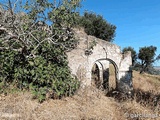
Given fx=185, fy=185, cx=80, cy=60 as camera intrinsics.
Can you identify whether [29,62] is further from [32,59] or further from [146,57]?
[146,57]

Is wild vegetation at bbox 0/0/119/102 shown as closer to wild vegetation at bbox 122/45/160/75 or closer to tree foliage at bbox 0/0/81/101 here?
tree foliage at bbox 0/0/81/101

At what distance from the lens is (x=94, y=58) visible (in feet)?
35.7

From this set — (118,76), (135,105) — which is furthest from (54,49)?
(118,76)

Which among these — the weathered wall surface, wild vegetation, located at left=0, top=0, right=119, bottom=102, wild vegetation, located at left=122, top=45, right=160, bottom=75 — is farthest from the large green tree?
wild vegetation, located at left=0, top=0, right=119, bottom=102

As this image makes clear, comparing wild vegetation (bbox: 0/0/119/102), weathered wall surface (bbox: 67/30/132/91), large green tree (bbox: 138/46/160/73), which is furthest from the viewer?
large green tree (bbox: 138/46/160/73)

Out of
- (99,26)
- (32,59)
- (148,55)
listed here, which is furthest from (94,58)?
(148,55)

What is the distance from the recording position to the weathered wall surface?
1020 cm

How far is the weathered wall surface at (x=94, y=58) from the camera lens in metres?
10.2

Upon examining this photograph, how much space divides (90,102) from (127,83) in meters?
5.03

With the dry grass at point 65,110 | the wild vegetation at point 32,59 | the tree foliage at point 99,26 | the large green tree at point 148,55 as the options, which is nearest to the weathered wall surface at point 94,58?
the wild vegetation at point 32,59

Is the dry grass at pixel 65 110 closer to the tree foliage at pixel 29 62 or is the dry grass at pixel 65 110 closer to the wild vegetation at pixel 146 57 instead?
the tree foliage at pixel 29 62

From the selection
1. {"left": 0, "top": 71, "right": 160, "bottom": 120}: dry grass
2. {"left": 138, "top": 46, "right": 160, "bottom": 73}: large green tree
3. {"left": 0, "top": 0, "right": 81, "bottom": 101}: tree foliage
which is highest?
{"left": 138, "top": 46, "right": 160, "bottom": 73}: large green tree

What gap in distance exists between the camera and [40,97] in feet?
22.5

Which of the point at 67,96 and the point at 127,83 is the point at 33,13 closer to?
the point at 67,96
